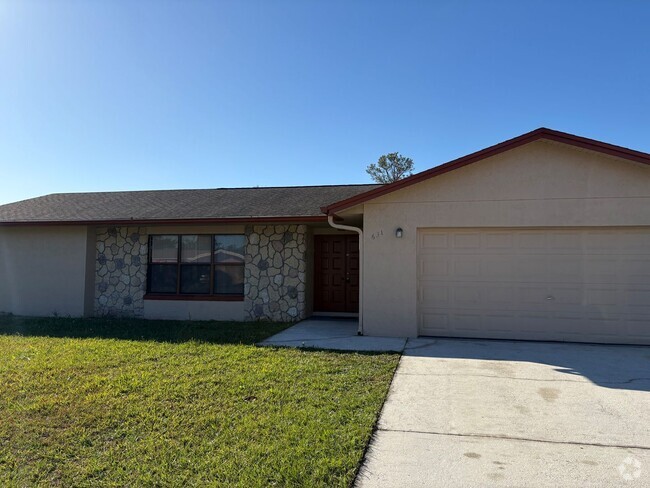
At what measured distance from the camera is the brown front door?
39.9 ft

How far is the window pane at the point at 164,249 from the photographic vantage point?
38.8 ft

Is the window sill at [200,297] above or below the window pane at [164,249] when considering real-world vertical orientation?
below

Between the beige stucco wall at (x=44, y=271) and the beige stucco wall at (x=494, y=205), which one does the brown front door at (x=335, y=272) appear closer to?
the beige stucco wall at (x=494, y=205)

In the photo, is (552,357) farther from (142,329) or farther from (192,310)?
(192,310)

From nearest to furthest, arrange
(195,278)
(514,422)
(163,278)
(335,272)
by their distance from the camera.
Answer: (514,422) < (195,278) < (163,278) < (335,272)

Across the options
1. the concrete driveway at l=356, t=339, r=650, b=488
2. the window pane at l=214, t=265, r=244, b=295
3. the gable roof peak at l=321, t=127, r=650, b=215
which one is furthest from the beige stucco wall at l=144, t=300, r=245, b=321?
the concrete driveway at l=356, t=339, r=650, b=488

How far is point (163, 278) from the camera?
11.8 meters

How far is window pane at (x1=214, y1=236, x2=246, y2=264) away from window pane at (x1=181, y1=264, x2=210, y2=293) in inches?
17.2

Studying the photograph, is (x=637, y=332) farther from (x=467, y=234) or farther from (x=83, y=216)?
(x=83, y=216)

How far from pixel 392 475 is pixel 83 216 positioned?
11.3 m

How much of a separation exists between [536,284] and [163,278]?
9043mm

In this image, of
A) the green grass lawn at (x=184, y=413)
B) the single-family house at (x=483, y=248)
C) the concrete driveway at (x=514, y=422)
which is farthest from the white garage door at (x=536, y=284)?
the green grass lawn at (x=184, y=413)

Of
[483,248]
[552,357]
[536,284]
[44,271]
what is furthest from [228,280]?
[552,357]

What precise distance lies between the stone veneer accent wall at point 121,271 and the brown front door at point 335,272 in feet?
15.3
